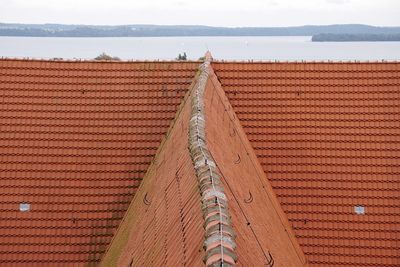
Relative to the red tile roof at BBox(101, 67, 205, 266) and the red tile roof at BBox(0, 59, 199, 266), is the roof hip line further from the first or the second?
the red tile roof at BBox(0, 59, 199, 266)

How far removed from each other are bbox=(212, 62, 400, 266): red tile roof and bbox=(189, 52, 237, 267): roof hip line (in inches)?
147

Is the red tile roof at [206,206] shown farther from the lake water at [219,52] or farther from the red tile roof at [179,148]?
the lake water at [219,52]

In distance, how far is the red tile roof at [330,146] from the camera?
11008 millimetres

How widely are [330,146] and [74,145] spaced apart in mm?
5326

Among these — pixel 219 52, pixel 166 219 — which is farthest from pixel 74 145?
pixel 219 52

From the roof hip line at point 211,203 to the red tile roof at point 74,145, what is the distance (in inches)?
132

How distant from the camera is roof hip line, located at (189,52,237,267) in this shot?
186 inches

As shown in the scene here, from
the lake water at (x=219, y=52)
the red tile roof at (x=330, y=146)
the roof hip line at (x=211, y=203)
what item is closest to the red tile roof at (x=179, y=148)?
the red tile roof at (x=330, y=146)

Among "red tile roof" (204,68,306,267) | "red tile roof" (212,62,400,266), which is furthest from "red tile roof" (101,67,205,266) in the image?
"red tile roof" (212,62,400,266)

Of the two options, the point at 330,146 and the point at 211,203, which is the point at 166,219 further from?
the point at 330,146

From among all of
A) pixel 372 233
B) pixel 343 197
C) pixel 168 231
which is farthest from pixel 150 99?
pixel 168 231

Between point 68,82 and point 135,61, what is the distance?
5.31ft

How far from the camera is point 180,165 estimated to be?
7762 millimetres

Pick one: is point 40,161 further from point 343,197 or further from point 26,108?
point 343,197
